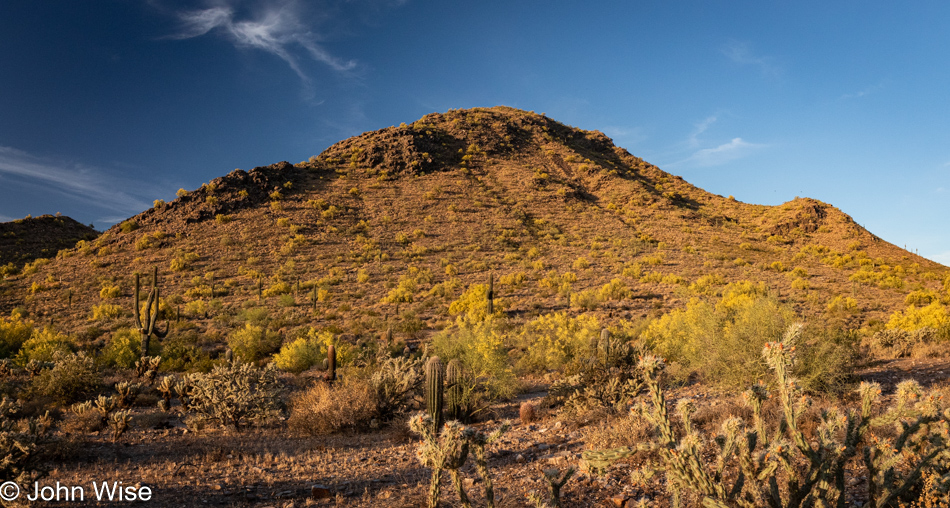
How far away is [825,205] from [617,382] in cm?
5384

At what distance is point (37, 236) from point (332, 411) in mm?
48455

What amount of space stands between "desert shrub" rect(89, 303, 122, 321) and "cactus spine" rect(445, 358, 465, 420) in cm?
2306

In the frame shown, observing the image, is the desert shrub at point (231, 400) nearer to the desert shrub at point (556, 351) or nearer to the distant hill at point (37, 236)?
the desert shrub at point (556, 351)

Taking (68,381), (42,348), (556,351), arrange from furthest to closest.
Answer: (42,348)
(556,351)
(68,381)

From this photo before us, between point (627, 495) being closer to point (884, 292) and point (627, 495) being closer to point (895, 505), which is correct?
point (895, 505)

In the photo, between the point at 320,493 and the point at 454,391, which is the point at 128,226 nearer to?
the point at 454,391

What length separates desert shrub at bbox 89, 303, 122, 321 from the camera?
24.6 m

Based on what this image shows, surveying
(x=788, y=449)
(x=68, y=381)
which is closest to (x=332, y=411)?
(x=68, y=381)

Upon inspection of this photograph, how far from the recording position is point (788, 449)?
10.0 feet

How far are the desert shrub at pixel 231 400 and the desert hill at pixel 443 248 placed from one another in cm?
1234

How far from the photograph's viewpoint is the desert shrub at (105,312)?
968 inches

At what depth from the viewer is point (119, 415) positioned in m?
8.23

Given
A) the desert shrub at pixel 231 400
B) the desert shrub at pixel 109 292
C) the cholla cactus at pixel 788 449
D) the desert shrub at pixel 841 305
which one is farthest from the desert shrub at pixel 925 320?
the desert shrub at pixel 109 292

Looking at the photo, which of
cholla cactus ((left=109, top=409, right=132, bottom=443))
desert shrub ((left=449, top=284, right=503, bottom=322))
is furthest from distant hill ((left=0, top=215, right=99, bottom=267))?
cholla cactus ((left=109, top=409, right=132, bottom=443))
